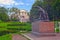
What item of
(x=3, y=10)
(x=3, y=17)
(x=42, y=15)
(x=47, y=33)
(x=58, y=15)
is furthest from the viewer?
(x=3, y=10)

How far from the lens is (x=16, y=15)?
74.8 meters

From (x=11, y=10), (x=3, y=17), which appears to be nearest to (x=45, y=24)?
(x=3, y=17)

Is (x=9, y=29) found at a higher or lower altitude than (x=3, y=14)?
lower

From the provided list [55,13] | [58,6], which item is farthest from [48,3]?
[58,6]

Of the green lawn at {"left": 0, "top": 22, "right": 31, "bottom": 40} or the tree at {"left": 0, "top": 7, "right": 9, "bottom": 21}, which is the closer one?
the green lawn at {"left": 0, "top": 22, "right": 31, "bottom": 40}

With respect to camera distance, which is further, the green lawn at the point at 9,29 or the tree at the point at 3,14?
the tree at the point at 3,14

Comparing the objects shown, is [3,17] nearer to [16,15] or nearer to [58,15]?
[16,15]

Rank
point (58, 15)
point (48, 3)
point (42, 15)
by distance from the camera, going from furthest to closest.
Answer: point (48, 3), point (58, 15), point (42, 15)

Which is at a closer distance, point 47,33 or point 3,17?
point 47,33

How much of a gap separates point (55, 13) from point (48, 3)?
12.8ft

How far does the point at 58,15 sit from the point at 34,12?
19.0m

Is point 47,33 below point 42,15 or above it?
below

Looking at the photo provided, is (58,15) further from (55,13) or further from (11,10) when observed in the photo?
(11,10)

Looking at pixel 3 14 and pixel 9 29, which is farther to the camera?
pixel 3 14
